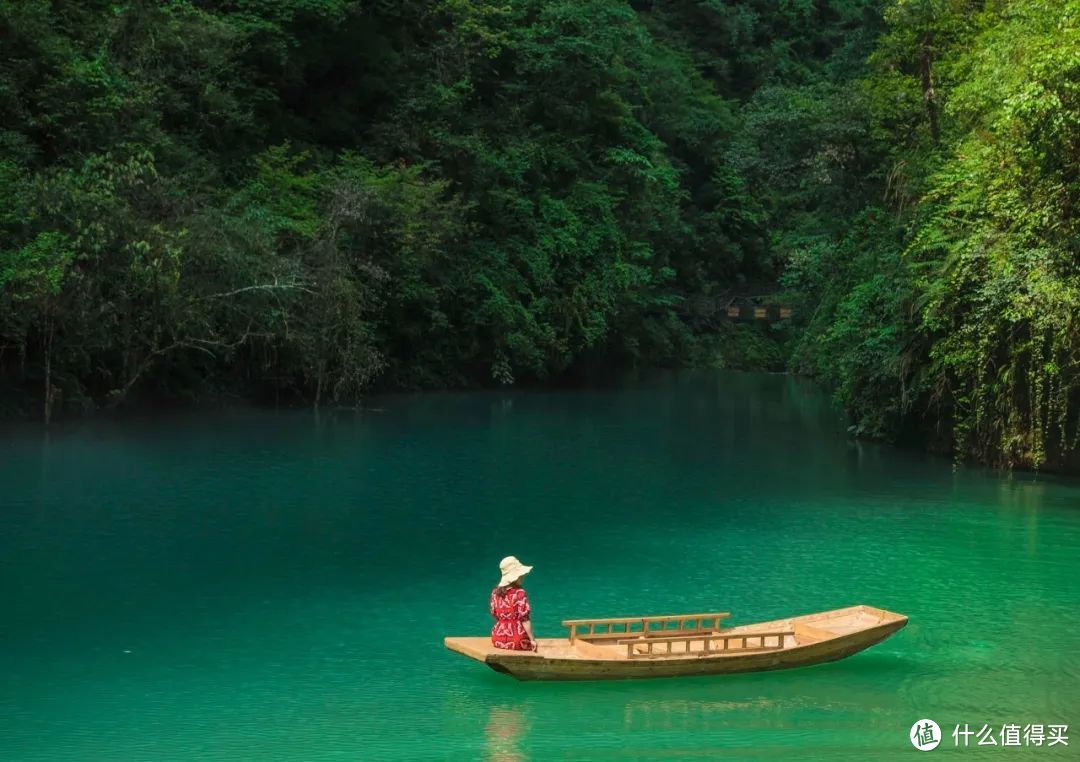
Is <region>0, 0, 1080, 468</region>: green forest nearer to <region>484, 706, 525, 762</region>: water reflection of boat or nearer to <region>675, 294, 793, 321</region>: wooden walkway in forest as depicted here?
<region>675, 294, 793, 321</region>: wooden walkway in forest

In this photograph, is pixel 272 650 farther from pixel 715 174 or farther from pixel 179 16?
pixel 715 174

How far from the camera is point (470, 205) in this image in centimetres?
4050

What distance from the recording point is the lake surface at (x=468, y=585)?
36.7 ft

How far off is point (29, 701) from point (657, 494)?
1352 cm

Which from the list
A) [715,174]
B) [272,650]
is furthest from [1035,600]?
[715,174]

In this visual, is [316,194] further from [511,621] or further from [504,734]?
[504,734]

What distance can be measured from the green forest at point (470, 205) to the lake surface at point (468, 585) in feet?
7.63

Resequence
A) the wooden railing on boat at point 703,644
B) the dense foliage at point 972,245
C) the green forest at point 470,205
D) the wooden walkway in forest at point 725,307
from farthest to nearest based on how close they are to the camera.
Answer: the wooden walkway in forest at point 725,307
the green forest at point 470,205
the dense foliage at point 972,245
the wooden railing on boat at point 703,644

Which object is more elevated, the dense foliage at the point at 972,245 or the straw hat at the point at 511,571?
the dense foliage at the point at 972,245

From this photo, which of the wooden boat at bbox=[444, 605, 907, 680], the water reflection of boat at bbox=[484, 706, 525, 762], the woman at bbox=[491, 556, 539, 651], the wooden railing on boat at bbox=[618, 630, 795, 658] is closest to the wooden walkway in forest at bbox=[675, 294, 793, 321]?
the wooden boat at bbox=[444, 605, 907, 680]

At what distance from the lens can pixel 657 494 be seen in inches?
928

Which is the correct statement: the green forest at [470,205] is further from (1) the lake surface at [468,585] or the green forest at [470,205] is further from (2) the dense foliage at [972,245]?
(1) the lake surface at [468,585]

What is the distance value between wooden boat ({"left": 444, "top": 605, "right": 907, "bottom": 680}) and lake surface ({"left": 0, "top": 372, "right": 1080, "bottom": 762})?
188 mm

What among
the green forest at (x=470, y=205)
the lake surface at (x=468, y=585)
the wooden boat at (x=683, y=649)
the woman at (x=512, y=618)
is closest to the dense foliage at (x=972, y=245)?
the green forest at (x=470, y=205)
